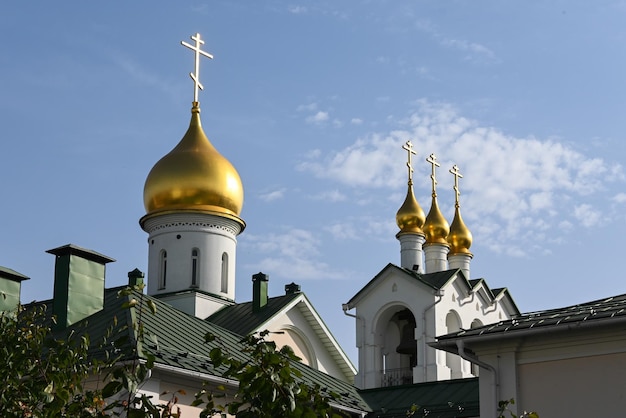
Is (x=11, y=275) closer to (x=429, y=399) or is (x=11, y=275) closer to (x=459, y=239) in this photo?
(x=429, y=399)

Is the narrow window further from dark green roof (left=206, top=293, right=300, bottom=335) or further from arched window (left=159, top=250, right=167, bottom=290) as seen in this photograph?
dark green roof (left=206, top=293, right=300, bottom=335)

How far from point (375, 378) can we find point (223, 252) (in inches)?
197

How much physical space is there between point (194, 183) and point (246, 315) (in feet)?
10.7

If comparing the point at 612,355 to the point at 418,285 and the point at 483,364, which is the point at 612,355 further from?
the point at 418,285

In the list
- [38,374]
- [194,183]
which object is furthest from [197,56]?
[38,374]

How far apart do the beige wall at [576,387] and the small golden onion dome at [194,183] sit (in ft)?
46.7

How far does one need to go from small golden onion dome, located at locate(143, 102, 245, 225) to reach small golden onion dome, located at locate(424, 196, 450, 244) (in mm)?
9221

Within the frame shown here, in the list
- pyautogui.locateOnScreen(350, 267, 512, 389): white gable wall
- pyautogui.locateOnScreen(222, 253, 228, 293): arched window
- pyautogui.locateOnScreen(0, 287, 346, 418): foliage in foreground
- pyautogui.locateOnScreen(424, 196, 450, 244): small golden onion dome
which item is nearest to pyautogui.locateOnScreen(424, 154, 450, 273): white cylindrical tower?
pyautogui.locateOnScreen(424, 196, 450, 244): small golden onion dome

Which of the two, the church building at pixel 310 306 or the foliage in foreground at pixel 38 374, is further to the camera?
the church building at pixel 310 306

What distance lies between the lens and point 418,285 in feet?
94.9

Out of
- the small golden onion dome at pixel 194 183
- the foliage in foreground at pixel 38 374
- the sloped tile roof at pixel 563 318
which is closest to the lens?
the foliage in foreground at pixel 38 374

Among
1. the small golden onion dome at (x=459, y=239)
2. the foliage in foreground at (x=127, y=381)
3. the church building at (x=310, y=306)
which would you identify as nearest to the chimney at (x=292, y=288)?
the church building at (x=310, y=306)

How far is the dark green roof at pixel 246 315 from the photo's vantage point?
23.4 meters

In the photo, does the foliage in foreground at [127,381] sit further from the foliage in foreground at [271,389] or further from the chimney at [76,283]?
the chimney at [76,283]
